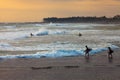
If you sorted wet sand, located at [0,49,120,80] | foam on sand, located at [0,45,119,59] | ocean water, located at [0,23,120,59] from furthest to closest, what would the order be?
1. ocean water, located at [0,23,120,59]
2. foam on sand, located at [0,45,119,59]
3. wet sand, located at [0,49,120,80]

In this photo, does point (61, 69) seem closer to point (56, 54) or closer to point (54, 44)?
point (56, 54)

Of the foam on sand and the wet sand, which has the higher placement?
the wet sand

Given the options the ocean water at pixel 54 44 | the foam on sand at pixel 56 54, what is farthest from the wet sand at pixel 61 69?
the ocean water at pixel 54 44

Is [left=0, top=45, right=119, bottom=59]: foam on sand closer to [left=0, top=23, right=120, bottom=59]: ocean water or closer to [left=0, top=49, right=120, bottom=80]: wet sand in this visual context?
[left=0, top=23, right=120, bottom=59]: ocean water

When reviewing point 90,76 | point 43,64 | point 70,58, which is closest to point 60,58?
point 70,58

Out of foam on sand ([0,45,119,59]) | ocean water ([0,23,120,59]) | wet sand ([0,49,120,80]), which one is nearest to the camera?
wet sand ([0,49,120,80])

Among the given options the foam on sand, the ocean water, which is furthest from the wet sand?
the ocean water

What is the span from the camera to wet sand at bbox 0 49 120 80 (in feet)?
63.4

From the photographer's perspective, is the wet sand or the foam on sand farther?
the foam on sand

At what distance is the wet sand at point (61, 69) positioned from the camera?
19336 mm

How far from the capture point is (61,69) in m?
21.9

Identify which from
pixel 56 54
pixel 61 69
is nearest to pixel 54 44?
pixel 56 54

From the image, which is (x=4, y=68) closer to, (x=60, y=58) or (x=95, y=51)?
(x=60, y=58)

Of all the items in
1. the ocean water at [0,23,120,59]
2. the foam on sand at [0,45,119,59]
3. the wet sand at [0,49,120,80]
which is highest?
the wet sand at [0,49,120,80]
